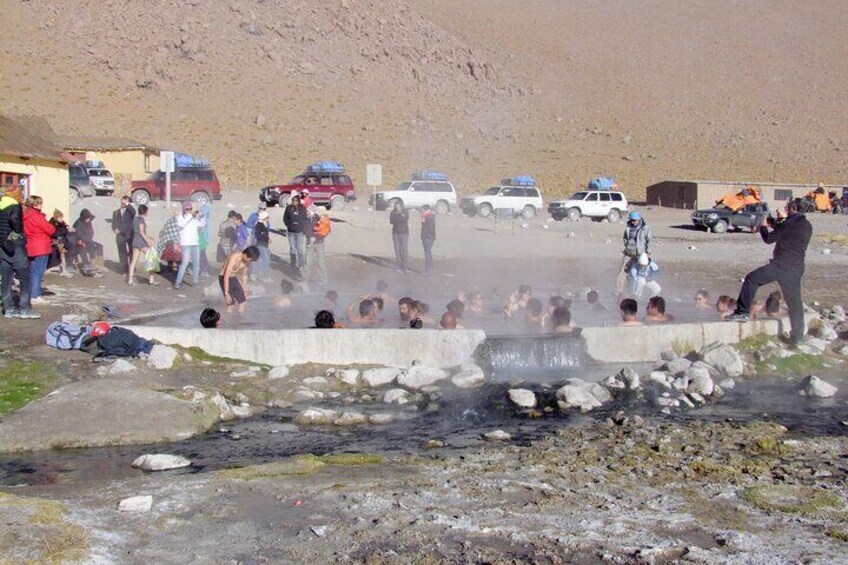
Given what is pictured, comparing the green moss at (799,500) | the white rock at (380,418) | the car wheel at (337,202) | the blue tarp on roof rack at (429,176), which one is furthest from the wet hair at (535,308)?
the blue tarp on roof rack at (429,176)

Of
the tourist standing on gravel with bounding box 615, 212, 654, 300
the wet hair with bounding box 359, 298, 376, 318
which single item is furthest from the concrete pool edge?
the tourist standing on gravel with bounding box 615, 212, 654, 300

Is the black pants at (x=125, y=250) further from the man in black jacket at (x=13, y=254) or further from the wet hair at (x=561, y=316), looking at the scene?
the wet hair at (x=561, y=316)

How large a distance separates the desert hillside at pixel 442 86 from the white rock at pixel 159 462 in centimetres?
4539

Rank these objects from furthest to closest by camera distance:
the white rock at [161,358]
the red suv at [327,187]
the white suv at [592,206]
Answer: the white suv at [592,206]
the red suv at [327,187]
the white rock at [161,358]

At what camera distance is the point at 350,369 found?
12.2 metres

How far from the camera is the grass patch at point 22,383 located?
32.9 feet

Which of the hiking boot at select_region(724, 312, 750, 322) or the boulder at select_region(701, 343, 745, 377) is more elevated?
the hiking boot at select_region(724, 312, 750, 322)

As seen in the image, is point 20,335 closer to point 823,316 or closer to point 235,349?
point 235,349

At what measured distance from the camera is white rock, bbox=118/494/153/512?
7.05m

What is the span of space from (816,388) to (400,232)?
11.9m

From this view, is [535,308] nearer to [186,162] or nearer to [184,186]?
[184,186]

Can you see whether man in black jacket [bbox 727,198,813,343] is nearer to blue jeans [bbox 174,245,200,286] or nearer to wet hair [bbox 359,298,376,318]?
wet hair [bbox 359,298,376,318]

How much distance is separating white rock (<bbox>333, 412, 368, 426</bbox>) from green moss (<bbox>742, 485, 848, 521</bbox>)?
4057 millimetres

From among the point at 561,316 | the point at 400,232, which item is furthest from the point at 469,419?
the point at 400,232
